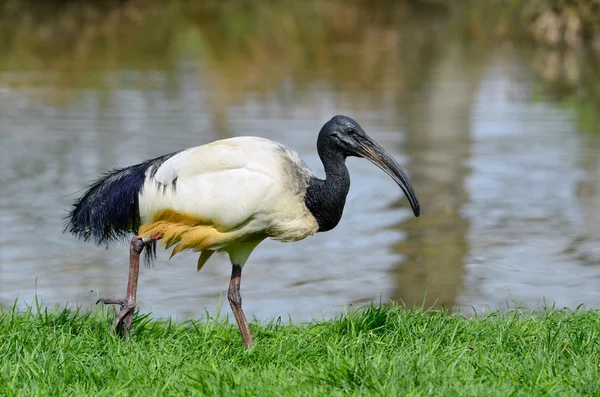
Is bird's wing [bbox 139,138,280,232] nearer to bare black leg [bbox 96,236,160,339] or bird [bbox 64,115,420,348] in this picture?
bird [bbox 64,115,420,348]

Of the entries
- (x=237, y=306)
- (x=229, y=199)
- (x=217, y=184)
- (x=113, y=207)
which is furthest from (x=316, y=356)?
(x=113, y=207)

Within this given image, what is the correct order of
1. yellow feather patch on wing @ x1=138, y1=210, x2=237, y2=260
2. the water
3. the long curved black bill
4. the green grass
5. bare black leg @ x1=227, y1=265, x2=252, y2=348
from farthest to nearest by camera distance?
1. the water
2. the long curved black bill
3. yellow feather patch on wing @ x1=138, y1=210, x2=237, y2=260
4. bare black leg @ x1=227, y1=265, x2=252, y2=348
5. the green grass

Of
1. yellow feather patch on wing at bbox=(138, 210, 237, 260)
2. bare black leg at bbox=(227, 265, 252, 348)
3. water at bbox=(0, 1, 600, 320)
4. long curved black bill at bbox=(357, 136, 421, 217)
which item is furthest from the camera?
water at bbox=(0, 1, 600, 320)

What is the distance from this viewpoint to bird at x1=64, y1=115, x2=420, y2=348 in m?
5.70

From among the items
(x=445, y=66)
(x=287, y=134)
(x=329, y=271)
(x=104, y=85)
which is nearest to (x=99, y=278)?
(x=329, y=271)

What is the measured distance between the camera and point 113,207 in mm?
5949

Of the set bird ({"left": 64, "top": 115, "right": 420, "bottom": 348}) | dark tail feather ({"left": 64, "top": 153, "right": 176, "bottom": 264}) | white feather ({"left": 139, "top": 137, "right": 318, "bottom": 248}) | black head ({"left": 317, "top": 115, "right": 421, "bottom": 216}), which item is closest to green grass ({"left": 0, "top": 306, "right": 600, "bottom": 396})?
bird ({"left": 64, "top": 115, "right": 420, "bottom": 348})

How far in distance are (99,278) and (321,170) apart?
3944 mm

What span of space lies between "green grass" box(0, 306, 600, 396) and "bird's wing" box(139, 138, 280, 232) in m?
0.62

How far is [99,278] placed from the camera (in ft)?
24.7

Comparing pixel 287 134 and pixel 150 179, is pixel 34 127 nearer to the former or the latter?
pixel 287 134

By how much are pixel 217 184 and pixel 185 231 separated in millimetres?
322

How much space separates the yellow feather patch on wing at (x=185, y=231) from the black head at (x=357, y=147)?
0.74 m

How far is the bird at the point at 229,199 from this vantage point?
570cm
